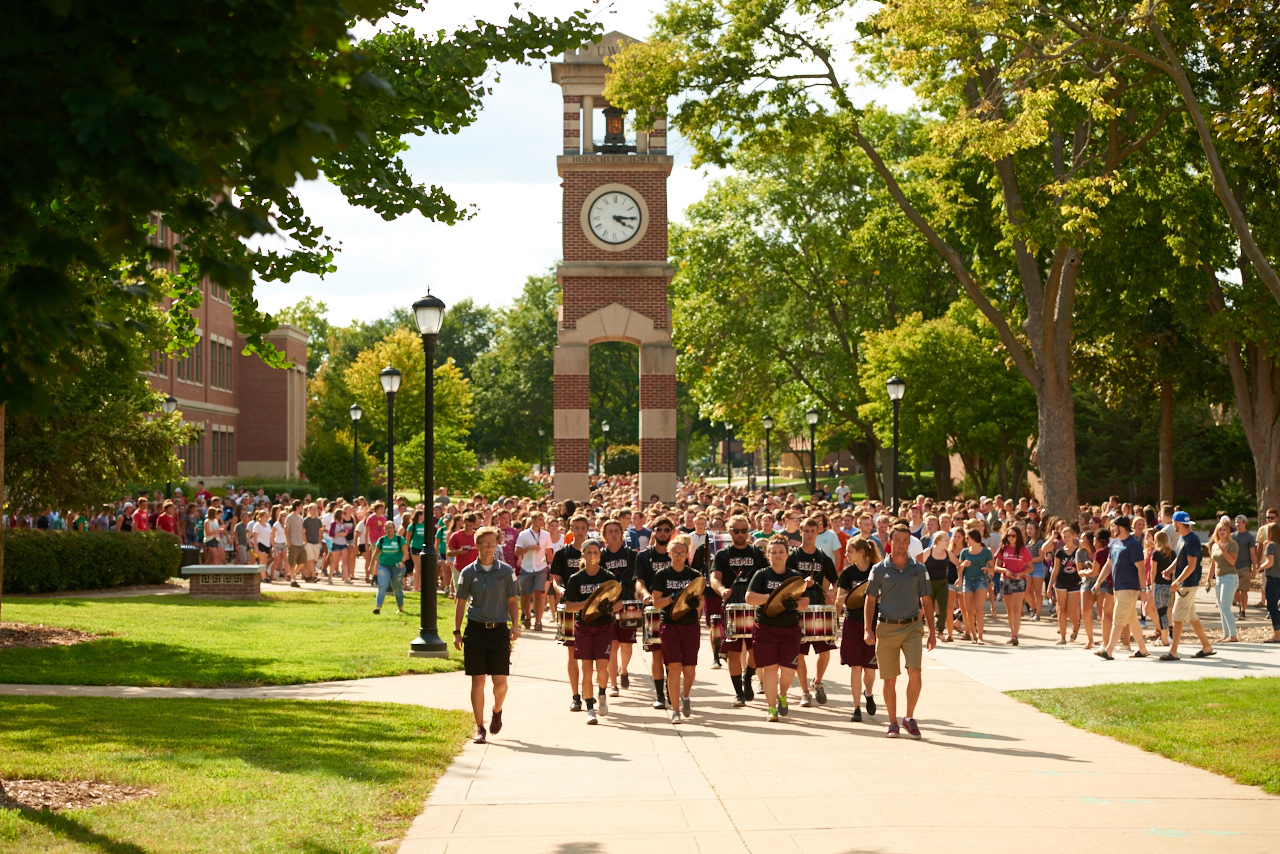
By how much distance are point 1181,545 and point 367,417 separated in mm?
60769

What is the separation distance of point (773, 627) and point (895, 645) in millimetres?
1206

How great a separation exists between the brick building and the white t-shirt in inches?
1463

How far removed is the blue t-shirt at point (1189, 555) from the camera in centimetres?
1652

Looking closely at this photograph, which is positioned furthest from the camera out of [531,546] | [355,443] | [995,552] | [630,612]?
[355,443]

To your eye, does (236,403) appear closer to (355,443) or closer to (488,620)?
(355,443)

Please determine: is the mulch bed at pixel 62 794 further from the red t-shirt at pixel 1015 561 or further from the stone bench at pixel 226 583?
the stone bench at pixel 226 583

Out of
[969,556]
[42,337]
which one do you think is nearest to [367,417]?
[969,556]

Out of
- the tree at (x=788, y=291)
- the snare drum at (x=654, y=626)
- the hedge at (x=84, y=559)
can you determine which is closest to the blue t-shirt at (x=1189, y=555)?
the snare drum at (x=654, y=626)

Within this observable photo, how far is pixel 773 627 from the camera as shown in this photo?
40.5 ft

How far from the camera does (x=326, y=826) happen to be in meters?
7.81

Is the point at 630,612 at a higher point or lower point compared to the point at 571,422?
lower

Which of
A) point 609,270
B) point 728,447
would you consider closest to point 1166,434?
point 609,270

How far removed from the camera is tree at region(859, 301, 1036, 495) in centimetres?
4106

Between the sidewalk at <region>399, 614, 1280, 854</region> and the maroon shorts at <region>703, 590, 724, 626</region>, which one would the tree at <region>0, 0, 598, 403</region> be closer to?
the sidewalk at <region>399, 614, 1280, 854</region>
